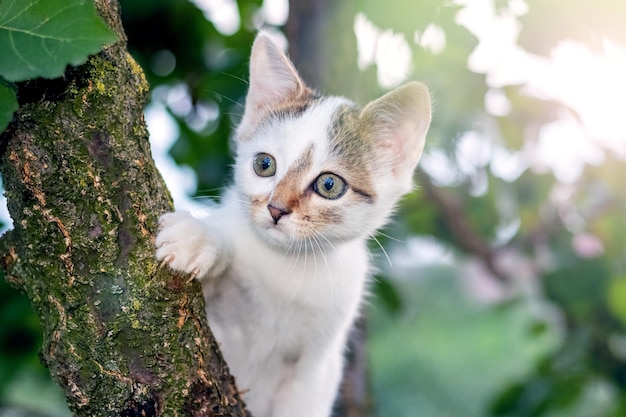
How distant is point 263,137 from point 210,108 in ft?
3.11

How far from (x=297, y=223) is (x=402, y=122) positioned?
428mm

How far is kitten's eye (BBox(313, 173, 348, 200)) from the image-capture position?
72.8 inches

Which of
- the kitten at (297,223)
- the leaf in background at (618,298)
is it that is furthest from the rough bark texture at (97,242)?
the leaf in background at (618,298)

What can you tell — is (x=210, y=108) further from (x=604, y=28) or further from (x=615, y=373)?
(x=615, y=373)

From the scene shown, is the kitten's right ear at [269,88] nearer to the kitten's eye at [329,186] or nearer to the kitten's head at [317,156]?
the kitten's head at [317,156]

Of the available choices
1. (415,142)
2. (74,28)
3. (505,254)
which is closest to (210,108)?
(415,142)

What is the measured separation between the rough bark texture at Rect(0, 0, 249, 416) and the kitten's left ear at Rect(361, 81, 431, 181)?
739 mm

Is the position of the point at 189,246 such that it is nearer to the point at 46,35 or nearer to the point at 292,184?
the point at 292,184

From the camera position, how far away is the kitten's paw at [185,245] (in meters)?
1.39

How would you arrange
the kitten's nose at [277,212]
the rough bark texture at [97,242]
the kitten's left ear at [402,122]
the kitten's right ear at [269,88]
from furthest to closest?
A: the kitten's right ear at [269,88]
the kitten's left ear at [402,122]
the kitten's nose at [277,212]
the rough bark texture at [97,242]

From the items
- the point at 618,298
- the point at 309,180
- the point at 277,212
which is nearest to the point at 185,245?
the point at 277,212

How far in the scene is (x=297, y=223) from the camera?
1771 millimetres

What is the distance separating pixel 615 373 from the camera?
3.00m

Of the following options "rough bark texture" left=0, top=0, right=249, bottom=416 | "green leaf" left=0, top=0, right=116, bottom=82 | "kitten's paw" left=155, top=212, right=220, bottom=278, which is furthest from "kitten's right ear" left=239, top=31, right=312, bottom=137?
"green leaf" left=0, top=0, right=116, bottom=82
